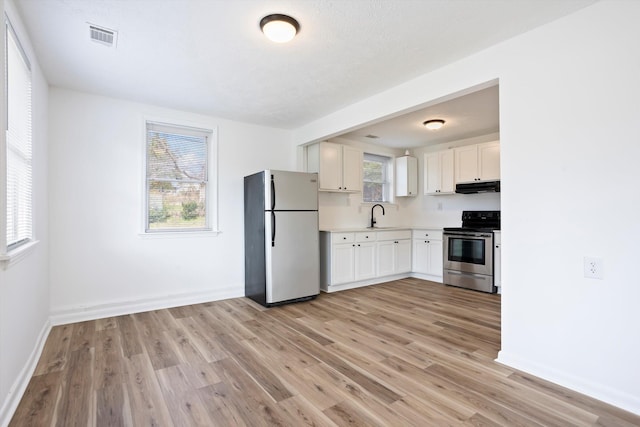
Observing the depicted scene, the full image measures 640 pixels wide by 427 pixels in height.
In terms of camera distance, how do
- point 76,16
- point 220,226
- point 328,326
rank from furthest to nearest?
point 220,226 → point 328,326 → point 76,16

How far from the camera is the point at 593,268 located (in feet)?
6.67

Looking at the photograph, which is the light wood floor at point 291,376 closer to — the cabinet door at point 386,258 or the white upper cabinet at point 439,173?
the cabinet door at point 386,258

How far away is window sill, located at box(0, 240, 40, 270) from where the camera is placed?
5.74 ft

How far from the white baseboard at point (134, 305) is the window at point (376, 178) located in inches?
113

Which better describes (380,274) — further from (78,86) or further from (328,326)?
(78,86)

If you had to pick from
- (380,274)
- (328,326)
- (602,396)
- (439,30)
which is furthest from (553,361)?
(380,274)

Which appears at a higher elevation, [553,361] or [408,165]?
[408,165]

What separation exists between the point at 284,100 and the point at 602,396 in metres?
3.71

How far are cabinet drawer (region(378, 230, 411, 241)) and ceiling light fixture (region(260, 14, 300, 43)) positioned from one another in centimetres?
356

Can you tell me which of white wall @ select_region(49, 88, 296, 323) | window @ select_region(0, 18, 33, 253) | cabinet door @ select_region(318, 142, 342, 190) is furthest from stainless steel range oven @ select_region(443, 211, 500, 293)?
window @ select_region(0, 18, 33, 253)

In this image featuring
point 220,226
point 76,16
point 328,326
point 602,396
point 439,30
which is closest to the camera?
point 602,396

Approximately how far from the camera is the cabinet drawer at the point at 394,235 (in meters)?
5.27

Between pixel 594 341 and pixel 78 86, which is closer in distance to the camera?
pixel 594 341

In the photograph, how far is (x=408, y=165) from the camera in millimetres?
6055
